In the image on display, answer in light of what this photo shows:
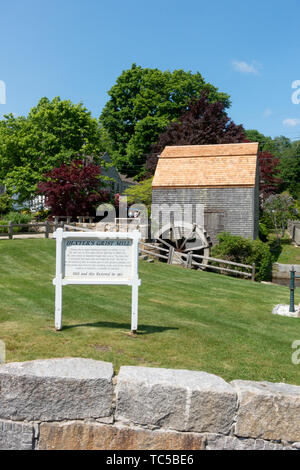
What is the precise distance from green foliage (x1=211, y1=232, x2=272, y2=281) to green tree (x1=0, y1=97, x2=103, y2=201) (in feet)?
47.9

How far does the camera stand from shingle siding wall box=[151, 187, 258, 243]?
22.2 m

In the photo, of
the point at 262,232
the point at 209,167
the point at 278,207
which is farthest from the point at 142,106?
the point at 209,167

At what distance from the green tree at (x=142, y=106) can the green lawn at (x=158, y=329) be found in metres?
32.5

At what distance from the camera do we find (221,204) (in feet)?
74.0

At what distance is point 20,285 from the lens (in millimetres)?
9445

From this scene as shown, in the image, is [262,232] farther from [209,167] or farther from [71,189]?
[71,189]

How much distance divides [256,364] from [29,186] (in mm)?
27235

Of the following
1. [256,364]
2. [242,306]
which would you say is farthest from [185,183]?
[256,364]

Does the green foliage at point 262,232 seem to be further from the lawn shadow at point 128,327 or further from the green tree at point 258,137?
the green tree at point 258,137

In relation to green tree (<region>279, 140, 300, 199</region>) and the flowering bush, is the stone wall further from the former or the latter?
green tree (<region>279, 140, 300, 199</region>)

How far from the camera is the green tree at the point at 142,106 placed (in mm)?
41688

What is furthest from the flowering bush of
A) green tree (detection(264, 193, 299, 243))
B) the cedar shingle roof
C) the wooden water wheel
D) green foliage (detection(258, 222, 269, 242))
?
green tree (detection(264, 193, 299, 243))

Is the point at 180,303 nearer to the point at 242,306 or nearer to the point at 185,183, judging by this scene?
the point at 242,306

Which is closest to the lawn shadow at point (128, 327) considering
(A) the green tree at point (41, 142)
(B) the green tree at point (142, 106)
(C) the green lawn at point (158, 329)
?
(C) the green lawn at point (158, 329)
